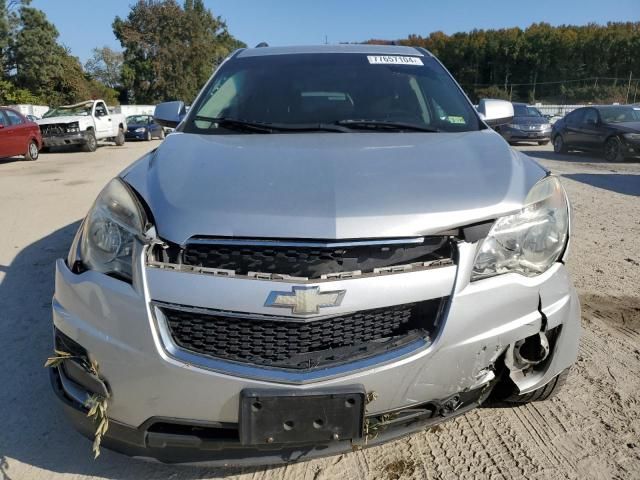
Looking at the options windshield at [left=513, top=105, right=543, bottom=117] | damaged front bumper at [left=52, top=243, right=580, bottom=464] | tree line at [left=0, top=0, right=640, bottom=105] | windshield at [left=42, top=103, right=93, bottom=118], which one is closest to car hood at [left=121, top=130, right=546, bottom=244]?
damaged front bumper at [left=52, top=243, right=580, bottom=464]

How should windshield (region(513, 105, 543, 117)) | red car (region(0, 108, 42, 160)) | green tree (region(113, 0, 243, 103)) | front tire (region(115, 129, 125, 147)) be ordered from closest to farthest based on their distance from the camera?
red car (region(0, 108, 42, 160)) → windshield (region(513, 105, 543, 117)) → front tire (region(115, 129, 125, 147)) → green tree (region(113, 0, 243, 103))

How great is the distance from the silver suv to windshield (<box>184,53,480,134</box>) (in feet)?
2.84

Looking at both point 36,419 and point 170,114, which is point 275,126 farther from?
point 36,419

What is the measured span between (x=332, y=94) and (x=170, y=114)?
3.96 ft

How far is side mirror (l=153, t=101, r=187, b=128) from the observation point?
11.5ft

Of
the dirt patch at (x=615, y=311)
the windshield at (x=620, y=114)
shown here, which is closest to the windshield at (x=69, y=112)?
the windshield at (x=620, y=114)

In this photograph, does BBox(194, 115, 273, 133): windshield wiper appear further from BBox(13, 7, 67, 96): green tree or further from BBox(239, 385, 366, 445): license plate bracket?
BBox(13, 7, 67, 96): green tree

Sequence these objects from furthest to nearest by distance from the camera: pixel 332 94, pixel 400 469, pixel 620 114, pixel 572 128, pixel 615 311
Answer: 1. pixel 572 128
2. pixel 620 114
3. pixel 615 311
4. pixel 332 94
5. pixel 400 469

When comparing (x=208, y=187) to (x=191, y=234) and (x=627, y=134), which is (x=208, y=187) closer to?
(x=191, y=234)

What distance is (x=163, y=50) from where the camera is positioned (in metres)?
55.2

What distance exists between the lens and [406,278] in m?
1.68

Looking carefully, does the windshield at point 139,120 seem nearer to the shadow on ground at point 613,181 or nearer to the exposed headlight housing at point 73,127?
the exposed headlight housing at point 73,127

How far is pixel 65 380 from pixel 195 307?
0.67 m

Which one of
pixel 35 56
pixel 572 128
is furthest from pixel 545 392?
pixel 35 56
